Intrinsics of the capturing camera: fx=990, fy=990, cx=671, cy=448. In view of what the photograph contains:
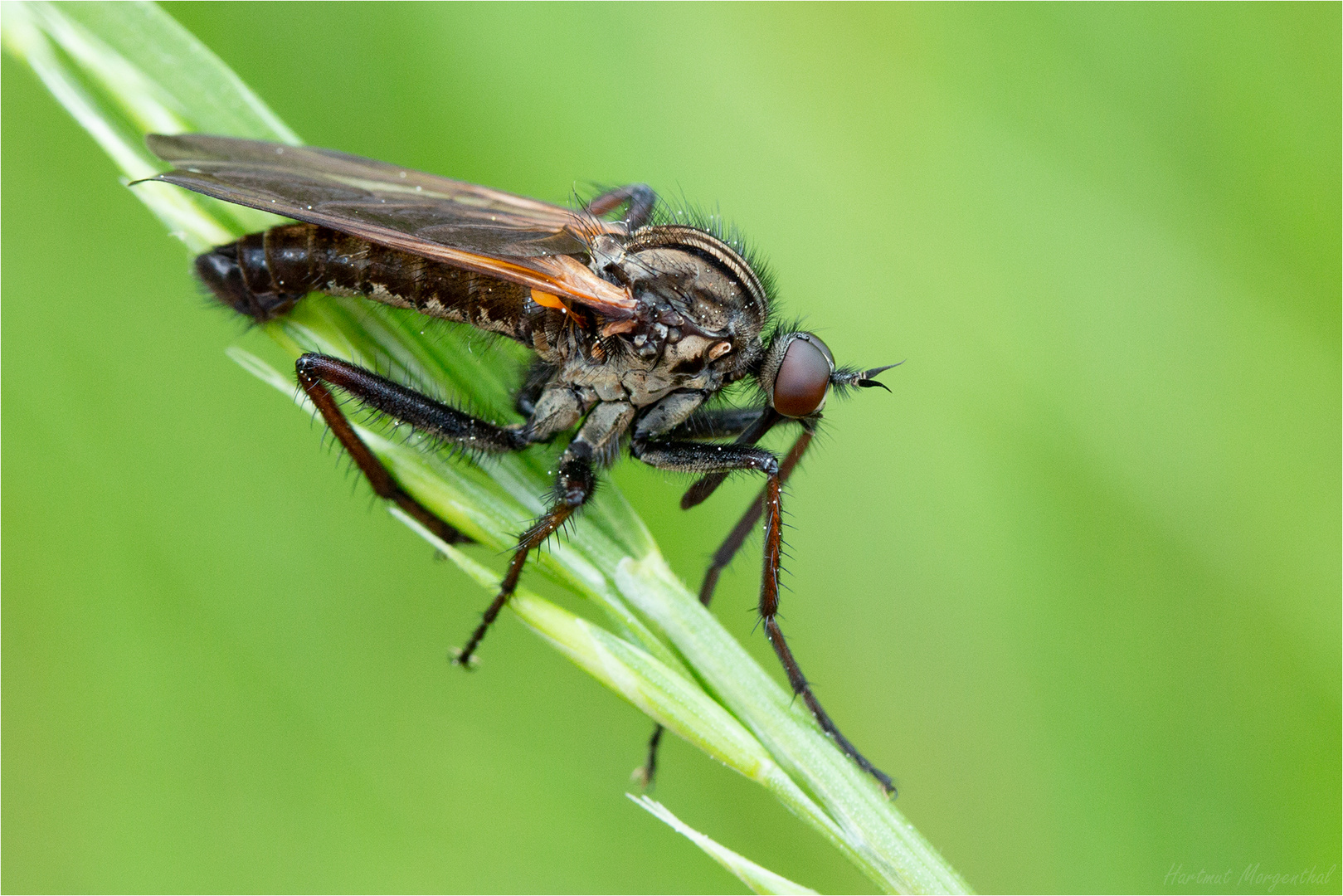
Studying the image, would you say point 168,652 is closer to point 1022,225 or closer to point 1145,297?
point 1022,225

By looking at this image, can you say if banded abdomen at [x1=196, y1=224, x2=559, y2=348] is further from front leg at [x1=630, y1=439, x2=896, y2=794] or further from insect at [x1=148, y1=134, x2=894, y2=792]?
front leg at [x1=630, y1=439, x2=896, y2=794]

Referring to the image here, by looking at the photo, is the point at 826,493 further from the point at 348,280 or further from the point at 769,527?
the point at 348,280

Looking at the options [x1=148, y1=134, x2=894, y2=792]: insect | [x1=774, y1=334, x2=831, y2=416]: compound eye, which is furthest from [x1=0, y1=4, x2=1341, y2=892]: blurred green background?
[x1=774, y1=334, x2=831, y2=416]: compound eye

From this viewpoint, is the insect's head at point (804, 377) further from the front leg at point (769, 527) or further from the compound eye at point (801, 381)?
the front leg at point (769, 527)

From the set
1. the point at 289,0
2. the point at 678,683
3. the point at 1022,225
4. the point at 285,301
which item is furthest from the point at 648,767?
the point at 289,0

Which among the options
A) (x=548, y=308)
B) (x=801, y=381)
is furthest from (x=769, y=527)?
(x=548, y=308)

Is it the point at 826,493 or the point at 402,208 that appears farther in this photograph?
Result: the point at 826,493
